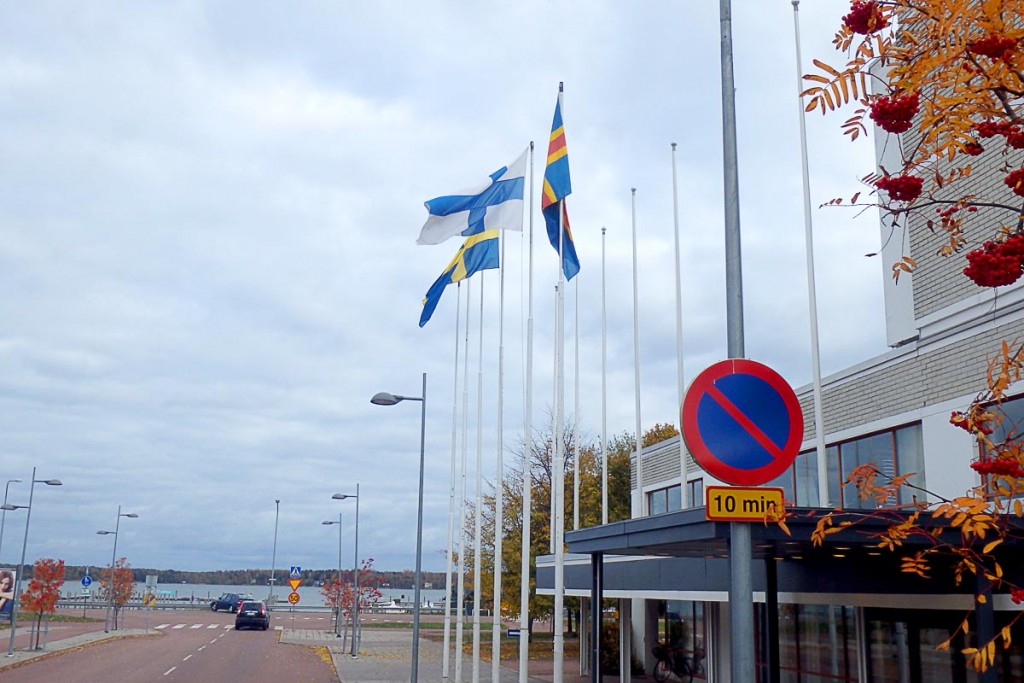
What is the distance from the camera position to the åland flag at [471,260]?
2184 cm

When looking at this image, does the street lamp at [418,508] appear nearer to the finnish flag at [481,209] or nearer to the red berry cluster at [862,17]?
the finnish flag at [481,209]

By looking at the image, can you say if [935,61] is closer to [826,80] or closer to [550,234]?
[826,80]

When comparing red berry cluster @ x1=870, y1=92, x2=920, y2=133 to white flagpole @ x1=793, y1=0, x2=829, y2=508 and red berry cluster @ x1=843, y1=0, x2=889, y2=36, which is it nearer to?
red berry cluster @ x1=843, y1=0, x2=889, y2=36

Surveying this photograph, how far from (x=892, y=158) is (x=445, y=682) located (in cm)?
1700

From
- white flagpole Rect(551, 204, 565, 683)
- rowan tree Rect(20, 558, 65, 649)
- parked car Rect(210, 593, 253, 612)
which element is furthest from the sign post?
parked car Rect(210, 593, 253, 612)

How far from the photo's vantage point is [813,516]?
416 inches

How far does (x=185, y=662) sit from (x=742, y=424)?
36.1m

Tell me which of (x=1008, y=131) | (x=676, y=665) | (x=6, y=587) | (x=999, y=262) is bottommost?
(x=676, y=665)

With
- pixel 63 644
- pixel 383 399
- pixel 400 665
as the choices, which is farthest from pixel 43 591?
pixel 383 399

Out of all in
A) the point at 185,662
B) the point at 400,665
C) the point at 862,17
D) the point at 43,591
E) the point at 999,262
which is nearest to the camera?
the point at 999,262

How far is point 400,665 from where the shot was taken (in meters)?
36.6

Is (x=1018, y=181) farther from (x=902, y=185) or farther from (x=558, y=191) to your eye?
(x=558, y=191)

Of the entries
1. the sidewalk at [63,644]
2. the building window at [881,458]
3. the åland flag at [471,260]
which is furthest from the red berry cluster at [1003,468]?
the sidewalk at [63,644]

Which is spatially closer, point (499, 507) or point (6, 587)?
point (499, 507)
